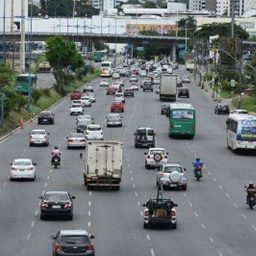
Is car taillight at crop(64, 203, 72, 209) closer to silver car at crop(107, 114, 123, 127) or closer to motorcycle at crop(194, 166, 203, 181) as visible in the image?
motorcycle at crop(194, 166, 203, 181)

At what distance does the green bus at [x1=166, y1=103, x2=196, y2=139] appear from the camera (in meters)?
85.8

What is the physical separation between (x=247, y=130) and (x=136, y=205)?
25.7 m

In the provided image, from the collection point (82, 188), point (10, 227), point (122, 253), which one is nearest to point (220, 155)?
point (82, 188)

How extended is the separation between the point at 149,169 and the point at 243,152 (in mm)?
13137

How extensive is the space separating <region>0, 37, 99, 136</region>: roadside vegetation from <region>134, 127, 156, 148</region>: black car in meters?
14.4

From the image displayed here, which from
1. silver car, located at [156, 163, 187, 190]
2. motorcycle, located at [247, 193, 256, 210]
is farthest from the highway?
silver car, located at [156, 163, 187, 190]

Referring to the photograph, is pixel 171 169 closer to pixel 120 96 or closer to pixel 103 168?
pixel 103 168

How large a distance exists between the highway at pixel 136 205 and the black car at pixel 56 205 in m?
0.44

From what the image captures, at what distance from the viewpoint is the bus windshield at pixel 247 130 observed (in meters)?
75.0

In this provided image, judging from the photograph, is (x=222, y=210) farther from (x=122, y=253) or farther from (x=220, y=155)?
(x=220, y=155)

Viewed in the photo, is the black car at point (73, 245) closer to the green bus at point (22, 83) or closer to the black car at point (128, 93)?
the green bus at point (22, 83)

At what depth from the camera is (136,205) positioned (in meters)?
50.6

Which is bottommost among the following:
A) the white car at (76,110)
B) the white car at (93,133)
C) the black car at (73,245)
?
the white car at (76,110)

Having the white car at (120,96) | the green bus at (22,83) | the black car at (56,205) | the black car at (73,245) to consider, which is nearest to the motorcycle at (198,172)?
the black car at (56,205)
